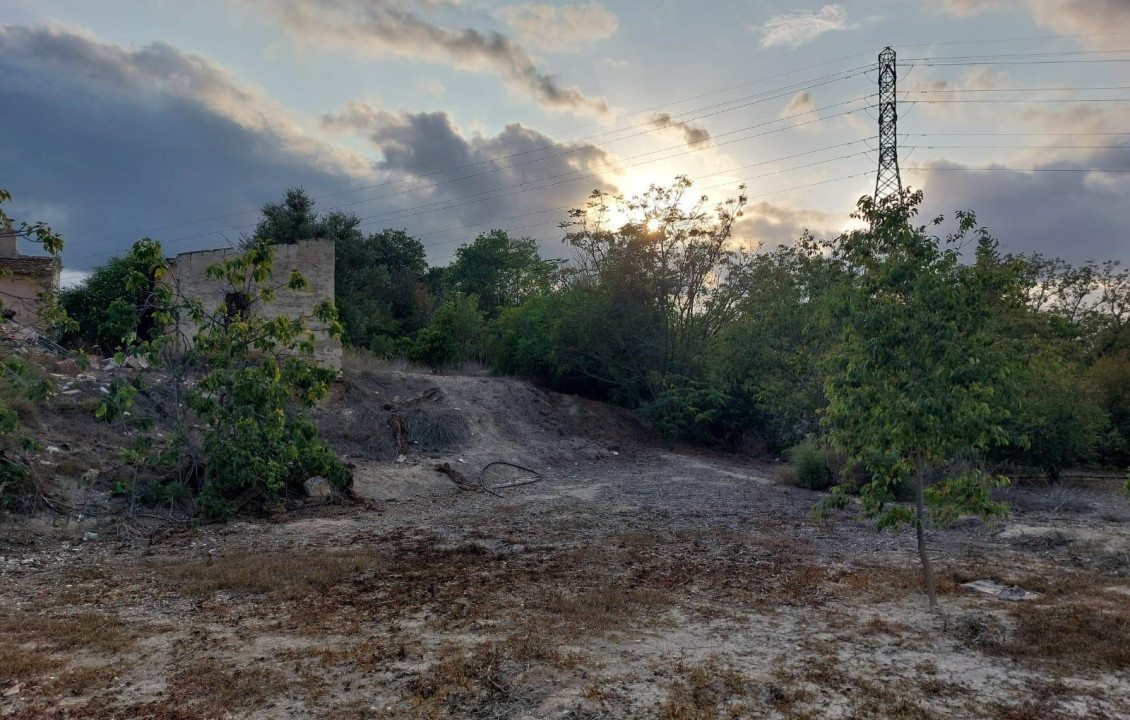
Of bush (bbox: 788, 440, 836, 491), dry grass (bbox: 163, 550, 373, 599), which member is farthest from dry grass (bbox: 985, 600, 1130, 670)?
bush (bbox: 788, 440, 836, 491)

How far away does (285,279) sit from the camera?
17.4 metres

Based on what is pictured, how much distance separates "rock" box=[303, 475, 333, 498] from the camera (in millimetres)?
11195

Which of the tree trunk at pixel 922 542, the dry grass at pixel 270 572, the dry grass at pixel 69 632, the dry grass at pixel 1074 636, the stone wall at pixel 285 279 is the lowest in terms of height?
the dry grass at pixel 270 572

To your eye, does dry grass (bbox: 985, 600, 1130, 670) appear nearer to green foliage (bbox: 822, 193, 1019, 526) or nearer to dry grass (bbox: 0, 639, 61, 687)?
green foliage (bbox: 822, 193, 1019, 526)

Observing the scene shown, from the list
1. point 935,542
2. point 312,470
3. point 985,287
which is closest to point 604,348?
point 312,470

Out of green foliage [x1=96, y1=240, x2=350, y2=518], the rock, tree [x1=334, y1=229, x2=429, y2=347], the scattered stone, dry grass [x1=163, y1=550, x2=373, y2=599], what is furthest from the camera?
tree [x1=334, y1=229, x2=429, y2=347]

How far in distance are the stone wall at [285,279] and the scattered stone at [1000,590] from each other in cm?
1445

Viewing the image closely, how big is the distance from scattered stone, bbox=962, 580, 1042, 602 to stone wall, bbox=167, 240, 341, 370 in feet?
47.4

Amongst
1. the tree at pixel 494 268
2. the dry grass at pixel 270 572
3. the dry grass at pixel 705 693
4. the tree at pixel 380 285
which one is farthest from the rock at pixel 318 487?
the tree at pixel 494 268

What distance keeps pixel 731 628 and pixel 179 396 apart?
8636 millimetres

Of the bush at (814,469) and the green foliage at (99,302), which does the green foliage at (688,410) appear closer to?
the bush at (814,469)

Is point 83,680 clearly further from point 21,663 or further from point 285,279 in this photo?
point 285,279

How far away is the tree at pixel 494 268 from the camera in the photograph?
39.4 m

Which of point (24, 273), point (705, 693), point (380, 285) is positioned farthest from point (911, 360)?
point (380, 285)
